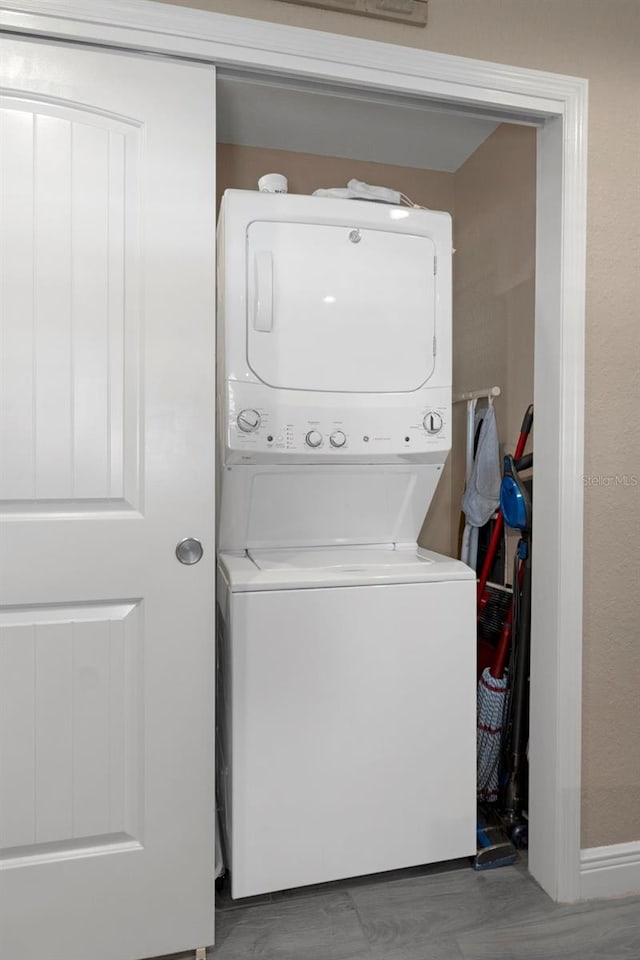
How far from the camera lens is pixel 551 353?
73.9 inches

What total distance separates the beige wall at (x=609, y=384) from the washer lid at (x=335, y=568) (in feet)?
1.38

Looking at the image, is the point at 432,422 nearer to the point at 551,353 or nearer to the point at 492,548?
the point at 551,353

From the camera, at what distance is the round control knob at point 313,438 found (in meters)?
1.94

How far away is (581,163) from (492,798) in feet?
6.69

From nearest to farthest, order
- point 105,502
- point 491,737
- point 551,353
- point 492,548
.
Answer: point 105,502 → point 551,353 → point 491,737 → point 492,548

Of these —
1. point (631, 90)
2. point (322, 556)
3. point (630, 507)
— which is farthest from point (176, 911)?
point (631, 90)

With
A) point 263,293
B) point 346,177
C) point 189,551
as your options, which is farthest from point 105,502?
point 346,177

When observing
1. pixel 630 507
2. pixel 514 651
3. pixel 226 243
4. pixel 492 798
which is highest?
pixel 226 243

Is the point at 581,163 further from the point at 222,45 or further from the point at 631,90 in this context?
the point at 222,45

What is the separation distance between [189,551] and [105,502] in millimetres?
229

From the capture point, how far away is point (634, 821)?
192 cm

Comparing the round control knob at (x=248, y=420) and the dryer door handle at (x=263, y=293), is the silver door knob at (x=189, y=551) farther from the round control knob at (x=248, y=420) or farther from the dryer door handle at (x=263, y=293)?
the dryer door handle at (x=263, y=293)

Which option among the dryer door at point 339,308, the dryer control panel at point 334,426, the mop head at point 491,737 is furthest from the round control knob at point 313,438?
the mop head at point 491,737

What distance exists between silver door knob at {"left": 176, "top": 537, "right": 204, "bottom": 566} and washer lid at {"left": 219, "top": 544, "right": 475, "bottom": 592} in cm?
17
